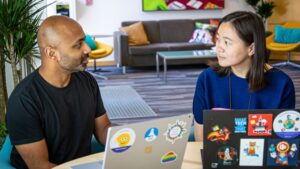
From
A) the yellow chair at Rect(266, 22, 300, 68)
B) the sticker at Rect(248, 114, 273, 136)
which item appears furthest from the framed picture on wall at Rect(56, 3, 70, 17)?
the sticker at Rect(248, 114, 273, 136)

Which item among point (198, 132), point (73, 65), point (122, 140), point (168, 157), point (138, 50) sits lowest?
point (138, 50)

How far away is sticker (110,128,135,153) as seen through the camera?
3.85ft

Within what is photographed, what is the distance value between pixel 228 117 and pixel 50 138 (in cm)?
88

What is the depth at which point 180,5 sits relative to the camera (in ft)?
28.0

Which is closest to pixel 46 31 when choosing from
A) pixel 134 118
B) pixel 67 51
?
pixel 67 51

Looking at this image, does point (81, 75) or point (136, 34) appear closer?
point (81, 75)

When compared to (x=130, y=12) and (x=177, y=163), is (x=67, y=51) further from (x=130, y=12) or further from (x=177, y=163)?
(x=130, y=12)

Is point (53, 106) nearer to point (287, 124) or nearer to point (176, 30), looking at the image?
point (287, 124)

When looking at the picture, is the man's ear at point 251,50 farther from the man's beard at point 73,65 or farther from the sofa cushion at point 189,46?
the sofa cushion at point 189,46

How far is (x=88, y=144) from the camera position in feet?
6.57

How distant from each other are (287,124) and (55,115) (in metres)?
0.98

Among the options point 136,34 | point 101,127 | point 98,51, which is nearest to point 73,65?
point 101,127

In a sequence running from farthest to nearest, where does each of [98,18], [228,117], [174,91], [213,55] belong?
[98,18] → [213,55] → [174,91] → [228,117]

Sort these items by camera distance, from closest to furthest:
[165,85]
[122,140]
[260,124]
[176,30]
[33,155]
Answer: [122,140]
[260,124]
[33,155]
[165,85]
[176,30]
